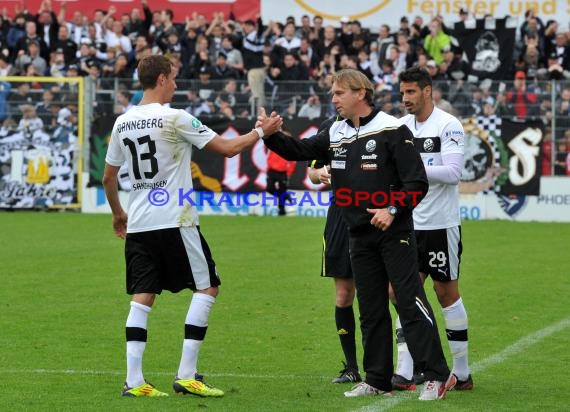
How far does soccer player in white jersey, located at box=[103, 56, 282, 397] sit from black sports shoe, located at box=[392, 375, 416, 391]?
1.30 m

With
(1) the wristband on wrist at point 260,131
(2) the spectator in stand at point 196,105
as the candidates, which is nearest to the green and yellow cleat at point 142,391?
(1) the wristband on wrist at point 260,131

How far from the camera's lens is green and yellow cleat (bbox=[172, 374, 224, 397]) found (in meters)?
8.05

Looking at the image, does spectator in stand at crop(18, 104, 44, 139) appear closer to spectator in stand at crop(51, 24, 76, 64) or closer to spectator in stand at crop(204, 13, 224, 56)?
spectator in stand at crop(51, 24, 76, 64)

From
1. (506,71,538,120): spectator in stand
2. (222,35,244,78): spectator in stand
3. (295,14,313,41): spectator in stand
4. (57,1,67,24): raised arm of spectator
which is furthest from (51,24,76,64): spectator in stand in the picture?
(506,71,538,120): spectator in stand

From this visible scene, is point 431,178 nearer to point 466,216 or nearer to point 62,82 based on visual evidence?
point 466,216

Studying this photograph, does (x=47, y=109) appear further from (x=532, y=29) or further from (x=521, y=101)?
(x=532, y=29)

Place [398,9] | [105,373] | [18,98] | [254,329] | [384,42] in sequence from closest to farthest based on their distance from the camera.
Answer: [105,373] < [254,329] < [18,98] < [384,42] < [398,9]

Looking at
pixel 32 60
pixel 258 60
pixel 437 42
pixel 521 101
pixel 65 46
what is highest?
pixel 437 42

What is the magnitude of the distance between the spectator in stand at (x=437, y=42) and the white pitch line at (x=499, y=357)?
55.4 feet

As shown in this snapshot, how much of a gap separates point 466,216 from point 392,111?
261 cm

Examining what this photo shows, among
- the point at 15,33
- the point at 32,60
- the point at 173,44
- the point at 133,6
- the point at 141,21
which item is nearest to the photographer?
the point at 32,60

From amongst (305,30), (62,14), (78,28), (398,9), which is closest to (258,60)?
(305,30)

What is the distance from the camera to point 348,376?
8.73m

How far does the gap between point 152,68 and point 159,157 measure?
0.61 metres
